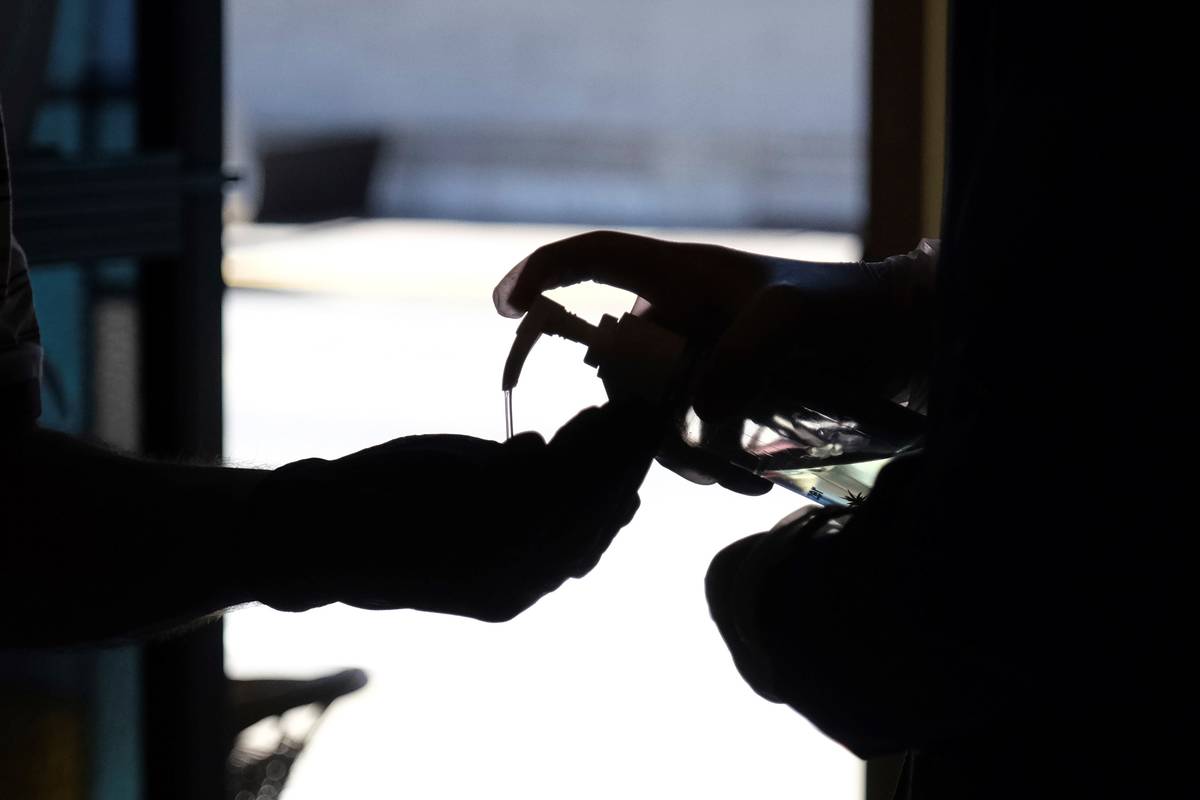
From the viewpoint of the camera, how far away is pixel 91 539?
705mm

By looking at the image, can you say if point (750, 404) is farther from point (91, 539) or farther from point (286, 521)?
point (91, 539)

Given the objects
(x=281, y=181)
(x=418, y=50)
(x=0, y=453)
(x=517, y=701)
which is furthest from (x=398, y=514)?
(x=418, y=50)

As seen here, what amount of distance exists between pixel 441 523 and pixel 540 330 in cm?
11

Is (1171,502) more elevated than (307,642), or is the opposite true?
(1171,502)

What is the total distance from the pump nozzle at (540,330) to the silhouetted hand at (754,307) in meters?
0.04

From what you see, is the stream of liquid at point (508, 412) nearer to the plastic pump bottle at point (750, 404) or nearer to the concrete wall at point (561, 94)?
the plastic pump bottle at point (750, 404)

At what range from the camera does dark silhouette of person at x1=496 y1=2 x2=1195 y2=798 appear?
1.31 feet

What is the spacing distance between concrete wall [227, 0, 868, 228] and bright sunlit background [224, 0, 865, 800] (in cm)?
2

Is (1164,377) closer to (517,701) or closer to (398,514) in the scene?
(398,514)

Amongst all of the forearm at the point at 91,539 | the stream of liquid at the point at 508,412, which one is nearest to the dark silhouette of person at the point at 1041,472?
the stream of liquid at the point at 508,412

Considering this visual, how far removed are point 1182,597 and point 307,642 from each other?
2.01 meters

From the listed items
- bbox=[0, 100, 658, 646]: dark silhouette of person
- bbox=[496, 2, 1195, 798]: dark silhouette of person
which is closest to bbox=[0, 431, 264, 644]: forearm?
bbox=[0, 100, 658, 646]: dark silhouette of person

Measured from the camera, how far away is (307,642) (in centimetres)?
225

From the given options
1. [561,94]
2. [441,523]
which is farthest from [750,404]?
[561,94]
